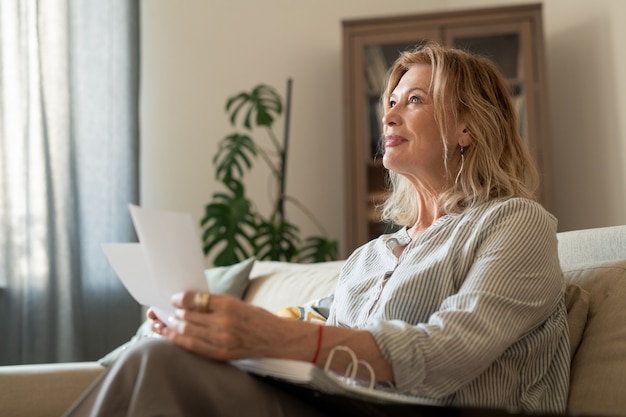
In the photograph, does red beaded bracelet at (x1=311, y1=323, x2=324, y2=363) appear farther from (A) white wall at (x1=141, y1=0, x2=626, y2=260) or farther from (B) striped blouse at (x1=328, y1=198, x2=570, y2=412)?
(A) white wall at (x1=141, y1=0, x2=626, y2=260)

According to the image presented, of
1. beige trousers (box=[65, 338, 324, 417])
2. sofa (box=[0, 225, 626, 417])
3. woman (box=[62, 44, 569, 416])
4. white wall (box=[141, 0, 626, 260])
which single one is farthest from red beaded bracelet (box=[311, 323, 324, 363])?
white wall (box=[141, 0, 626, 260])

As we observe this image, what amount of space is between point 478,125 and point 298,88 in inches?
107

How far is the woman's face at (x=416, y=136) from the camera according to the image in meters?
1.67

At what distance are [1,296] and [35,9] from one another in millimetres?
1279

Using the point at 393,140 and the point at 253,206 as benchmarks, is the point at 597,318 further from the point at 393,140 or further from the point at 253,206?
the point at 253,206

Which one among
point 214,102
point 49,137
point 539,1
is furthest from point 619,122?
point 49,137

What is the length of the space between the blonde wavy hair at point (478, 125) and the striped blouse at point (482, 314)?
0.13 metres

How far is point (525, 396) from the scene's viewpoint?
1.31m

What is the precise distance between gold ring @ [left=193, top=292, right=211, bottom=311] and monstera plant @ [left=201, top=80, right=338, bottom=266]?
2424 mm

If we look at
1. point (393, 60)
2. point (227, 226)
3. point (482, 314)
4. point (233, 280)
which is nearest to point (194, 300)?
point (482, 314)

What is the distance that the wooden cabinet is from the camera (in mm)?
3668

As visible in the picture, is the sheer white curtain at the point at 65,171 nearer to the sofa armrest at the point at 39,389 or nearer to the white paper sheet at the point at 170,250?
the sofa armrest at the point at 39,389

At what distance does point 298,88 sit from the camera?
4.27 meters

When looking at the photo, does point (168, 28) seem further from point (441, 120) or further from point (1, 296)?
point (441, 120)
